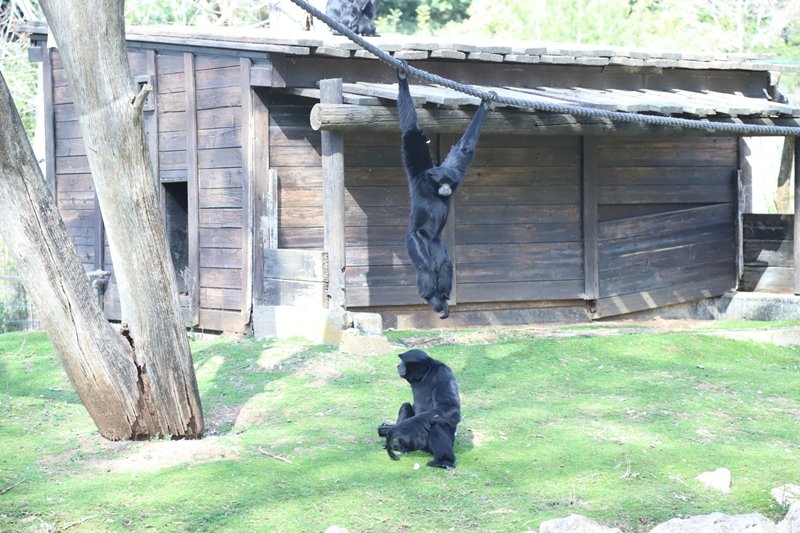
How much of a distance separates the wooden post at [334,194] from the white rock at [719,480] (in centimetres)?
570

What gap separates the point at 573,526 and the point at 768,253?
12802 mm

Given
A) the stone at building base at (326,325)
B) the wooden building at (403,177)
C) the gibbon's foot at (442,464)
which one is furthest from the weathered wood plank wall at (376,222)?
the gibbon's foot at (442,464)

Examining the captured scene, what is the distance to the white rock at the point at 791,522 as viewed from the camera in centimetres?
657

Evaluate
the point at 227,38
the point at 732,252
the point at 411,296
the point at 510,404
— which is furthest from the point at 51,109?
the point at 732,252

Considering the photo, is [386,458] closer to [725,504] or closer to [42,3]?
[725,504]

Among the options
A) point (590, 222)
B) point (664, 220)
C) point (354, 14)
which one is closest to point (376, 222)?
point (354, 14)

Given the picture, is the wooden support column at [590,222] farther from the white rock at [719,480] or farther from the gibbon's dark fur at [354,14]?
the white rock at [719,480]

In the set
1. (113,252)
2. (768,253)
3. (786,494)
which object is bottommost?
(786,494)

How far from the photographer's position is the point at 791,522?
6625mm

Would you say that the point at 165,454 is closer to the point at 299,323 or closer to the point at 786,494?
the point at 786,494

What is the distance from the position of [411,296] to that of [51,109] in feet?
22.1

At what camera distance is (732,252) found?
58.7 feet

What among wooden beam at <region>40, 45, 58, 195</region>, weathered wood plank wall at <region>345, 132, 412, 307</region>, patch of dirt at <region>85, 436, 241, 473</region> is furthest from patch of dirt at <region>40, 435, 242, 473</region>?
wooden beam at <region>40, 45, 58, 195</region>

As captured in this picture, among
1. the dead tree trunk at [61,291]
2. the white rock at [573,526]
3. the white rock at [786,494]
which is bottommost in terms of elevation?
the white rock at [786,494]
